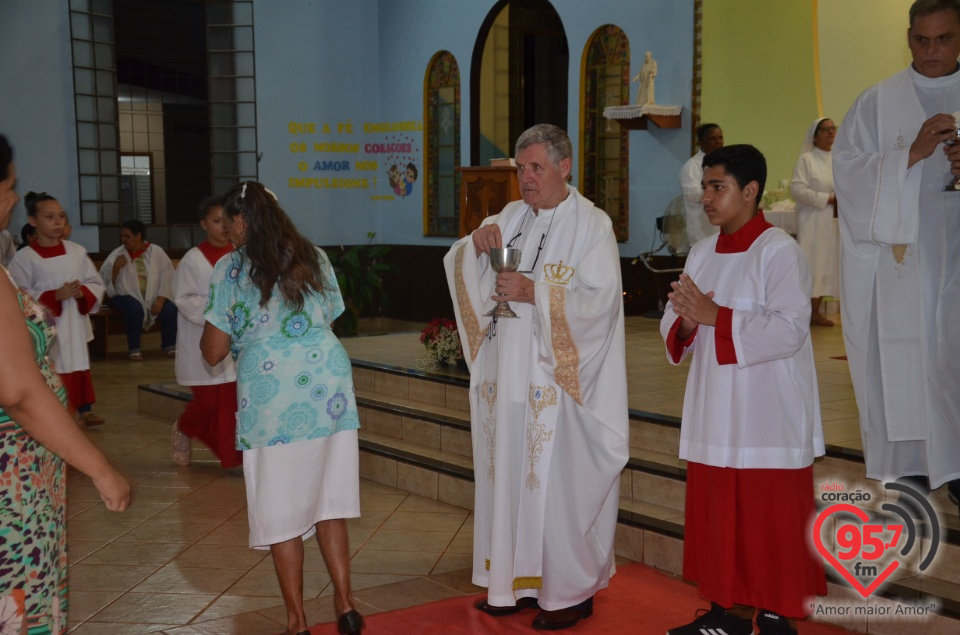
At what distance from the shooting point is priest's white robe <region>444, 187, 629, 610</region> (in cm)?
370

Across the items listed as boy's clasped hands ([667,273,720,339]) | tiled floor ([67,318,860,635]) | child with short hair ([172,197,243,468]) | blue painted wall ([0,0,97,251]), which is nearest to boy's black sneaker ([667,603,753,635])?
boy's clasped hands ([667,273,720,339])

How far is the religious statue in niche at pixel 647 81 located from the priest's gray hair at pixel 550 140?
6.03m

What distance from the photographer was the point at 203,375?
6.19 metres

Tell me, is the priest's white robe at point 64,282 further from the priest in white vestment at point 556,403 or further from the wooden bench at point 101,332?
the wooden bench at point 101,332

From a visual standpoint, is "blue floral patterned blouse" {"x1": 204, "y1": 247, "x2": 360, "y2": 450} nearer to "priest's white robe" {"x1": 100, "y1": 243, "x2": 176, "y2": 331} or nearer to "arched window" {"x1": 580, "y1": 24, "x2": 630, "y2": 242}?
"arched window" {"x1": 580, "y1": 24, "x2": 630, "y2": 242}

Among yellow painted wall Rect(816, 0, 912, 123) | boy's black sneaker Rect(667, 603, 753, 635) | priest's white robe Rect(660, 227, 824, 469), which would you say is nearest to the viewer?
priest's white robe Rect(660, 227, 824, 469)

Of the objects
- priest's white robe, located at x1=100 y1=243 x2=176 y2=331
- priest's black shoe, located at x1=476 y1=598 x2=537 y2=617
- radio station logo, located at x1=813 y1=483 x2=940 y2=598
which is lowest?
priest's black shoe, located at x1=476 y1=598 x2=537 y2=617

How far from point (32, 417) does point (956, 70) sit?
3.49 metres

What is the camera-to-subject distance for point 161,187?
1257 centimetres

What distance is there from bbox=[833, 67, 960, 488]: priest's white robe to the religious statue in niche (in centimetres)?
552

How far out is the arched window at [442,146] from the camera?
1237 centimetres

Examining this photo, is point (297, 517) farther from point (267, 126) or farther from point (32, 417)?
point (267, 126)

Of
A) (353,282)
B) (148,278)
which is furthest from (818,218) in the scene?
(148,278)

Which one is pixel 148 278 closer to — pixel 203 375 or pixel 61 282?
pixel 61 282
